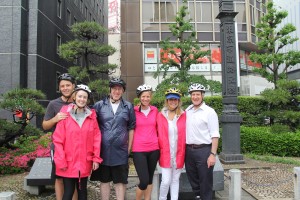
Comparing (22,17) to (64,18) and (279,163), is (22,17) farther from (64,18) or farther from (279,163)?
(279,163)

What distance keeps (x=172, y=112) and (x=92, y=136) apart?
129 centimetres

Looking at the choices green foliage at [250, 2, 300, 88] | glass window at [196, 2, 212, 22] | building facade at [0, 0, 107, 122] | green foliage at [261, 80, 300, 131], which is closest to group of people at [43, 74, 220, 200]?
green foliage at [261, 80, 300, 131]

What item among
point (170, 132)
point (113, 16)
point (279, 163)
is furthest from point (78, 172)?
point (113, 16)

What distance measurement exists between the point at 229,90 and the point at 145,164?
5.27 metres

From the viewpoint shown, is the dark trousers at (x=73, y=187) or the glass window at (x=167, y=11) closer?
the dark trousers at (x=73, y=187)

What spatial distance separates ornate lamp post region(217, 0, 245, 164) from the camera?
8688 mm

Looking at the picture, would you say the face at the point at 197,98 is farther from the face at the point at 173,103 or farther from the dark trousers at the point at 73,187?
the dark trousers at the point at 73,187

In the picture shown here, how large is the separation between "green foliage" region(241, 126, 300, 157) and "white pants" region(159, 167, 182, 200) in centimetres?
668

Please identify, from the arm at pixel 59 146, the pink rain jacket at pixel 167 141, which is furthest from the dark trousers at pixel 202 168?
the arm at pixel 59 146

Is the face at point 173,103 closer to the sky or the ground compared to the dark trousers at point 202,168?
closer to the sky

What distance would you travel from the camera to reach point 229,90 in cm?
886

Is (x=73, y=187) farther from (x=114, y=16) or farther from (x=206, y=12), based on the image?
(x=114, y=16)

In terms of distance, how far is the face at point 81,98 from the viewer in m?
4.02

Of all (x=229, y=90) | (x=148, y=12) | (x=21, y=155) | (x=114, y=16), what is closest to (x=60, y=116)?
(x=21, y=155)
